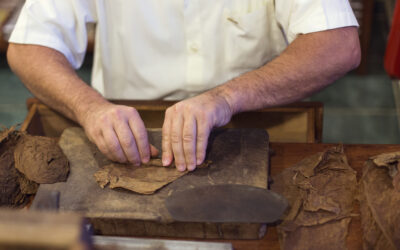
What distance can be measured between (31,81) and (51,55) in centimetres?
10

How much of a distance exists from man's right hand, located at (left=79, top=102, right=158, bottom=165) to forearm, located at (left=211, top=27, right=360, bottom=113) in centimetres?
30

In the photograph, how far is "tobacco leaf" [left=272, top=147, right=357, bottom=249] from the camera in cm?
100

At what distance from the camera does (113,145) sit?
1.14m

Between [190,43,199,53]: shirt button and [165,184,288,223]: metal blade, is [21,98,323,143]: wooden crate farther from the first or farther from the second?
[165,184,288,223]: metal blade

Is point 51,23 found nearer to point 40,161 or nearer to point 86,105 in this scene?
point 86,105

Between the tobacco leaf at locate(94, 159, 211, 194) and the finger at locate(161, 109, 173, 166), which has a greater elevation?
the finger at locate(161, 109, 173, 166)

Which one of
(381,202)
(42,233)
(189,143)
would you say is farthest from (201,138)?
(42,233)

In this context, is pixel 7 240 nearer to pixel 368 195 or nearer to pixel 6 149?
pixel 6 149

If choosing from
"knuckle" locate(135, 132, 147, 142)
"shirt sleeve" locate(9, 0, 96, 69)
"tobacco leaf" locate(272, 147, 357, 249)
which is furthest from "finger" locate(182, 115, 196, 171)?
"shirt sleeve" locate(9, 0, 96, 69)

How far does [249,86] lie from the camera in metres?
1.32

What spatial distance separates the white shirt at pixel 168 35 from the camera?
1468 millimetres

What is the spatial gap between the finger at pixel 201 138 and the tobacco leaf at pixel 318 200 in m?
0.19


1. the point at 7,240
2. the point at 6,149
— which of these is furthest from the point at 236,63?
the point at 7,240

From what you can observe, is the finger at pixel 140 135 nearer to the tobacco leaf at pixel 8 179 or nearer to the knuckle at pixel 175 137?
the knuckle at pixel 175 137
